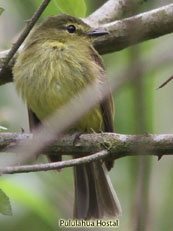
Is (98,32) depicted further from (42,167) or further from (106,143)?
(42,167)

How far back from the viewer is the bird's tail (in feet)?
14.5

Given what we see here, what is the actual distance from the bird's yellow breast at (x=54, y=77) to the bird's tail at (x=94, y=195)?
61cm

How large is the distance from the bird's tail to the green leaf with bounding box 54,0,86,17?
155 cm

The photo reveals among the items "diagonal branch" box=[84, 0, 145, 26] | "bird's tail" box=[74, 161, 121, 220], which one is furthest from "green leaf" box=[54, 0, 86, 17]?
"bird's tail" box=[74, 161, 121, 220]

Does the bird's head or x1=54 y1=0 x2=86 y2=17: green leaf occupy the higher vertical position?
x1=54 y1=0 x2=86 y2=17: green leaf

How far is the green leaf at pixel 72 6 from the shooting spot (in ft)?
11.8

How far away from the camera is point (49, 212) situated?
3949 millimetres

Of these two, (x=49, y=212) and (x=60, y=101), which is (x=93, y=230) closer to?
(x=49, y=212)

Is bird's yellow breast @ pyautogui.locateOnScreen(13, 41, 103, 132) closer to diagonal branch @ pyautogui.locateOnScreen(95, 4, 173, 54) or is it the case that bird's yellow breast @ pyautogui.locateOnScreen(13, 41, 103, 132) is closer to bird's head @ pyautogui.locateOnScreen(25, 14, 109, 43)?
bird's head @ pyautogui.locateOnScreen(25, 14, 109, 43)

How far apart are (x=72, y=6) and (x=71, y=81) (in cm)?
63

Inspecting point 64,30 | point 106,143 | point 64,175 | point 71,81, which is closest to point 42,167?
point 106,143

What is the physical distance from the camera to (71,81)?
4.00 meters

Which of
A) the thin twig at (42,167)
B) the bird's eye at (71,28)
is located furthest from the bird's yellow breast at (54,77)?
the thin twig at (42,167)

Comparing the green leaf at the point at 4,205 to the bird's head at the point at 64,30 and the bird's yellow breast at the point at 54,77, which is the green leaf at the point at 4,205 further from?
the bird's head at the point at 64,30
